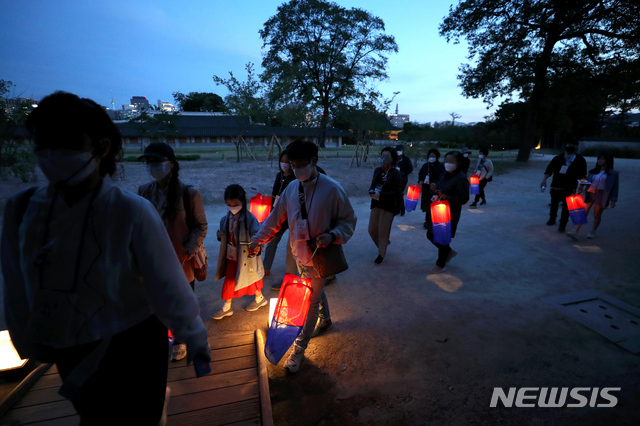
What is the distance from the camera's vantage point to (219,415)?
2279mm

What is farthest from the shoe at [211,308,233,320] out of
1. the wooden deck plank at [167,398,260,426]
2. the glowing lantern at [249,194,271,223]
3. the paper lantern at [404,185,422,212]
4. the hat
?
the paper lantern at [404,185,422,212]

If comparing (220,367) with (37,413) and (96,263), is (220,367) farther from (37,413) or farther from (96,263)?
(96,263)

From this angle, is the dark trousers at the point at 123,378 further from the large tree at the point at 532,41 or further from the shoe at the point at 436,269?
the large tree at the point at 532,41

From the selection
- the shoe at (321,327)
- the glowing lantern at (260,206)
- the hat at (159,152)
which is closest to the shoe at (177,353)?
the shoe at (321,327)

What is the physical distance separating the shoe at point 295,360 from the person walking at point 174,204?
3.31 feet

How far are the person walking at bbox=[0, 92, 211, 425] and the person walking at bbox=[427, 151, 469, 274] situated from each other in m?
4.53

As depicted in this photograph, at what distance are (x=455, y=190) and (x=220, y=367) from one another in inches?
163

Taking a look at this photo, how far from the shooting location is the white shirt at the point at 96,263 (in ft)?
4.02

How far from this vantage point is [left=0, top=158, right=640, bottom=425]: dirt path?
2.53 meters

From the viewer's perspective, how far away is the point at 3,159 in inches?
449

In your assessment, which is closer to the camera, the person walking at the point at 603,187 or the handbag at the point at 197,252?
the handbag at the point at 197,252

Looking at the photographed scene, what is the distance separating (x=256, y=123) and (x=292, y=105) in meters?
3.30

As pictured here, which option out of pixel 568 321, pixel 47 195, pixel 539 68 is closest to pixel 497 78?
pixel 539 68

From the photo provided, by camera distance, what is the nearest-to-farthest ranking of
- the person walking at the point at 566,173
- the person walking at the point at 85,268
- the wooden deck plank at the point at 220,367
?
the person walking at the point at 85,268 < the wooden deck plank at the point at 220,367 < the person walking at the point at 566,173
